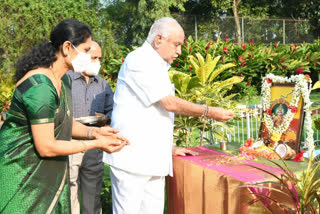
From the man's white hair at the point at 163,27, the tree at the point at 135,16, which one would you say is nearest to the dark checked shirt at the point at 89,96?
the man's white hair at the point at 163,27

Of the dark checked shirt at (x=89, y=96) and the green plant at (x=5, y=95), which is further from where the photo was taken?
A: the green plant at (x=5, y=95)

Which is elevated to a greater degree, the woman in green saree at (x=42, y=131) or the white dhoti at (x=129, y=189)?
the woman in green saree at (x=42, y=131)

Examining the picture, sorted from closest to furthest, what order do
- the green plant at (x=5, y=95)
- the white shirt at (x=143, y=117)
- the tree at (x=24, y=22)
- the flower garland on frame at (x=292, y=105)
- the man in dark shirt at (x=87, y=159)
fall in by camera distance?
the white shirt at (x=143, y=117), the flower garland on frame at (x=292, y=105), the man in dark shirt at (x=87, y=159), the green plant at (x=5, y=95), the tree at (x=24, y=22)

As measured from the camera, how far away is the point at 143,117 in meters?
2.43

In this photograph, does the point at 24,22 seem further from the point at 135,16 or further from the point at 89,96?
the point at 89,96

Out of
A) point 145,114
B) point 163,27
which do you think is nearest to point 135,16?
point 163,27

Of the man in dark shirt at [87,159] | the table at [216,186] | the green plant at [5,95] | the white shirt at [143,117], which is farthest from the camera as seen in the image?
the green plant at [5,95]

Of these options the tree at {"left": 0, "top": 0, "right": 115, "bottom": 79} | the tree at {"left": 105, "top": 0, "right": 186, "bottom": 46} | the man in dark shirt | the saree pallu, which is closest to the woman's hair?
the saree pallu

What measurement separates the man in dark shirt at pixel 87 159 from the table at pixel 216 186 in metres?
0.87

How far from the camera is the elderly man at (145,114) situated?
7.80 feet

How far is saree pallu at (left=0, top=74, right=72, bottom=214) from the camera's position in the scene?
1734 mm

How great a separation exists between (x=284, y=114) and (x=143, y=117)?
112 centimetres

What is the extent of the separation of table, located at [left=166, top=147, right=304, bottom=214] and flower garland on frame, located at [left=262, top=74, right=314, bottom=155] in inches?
15.1

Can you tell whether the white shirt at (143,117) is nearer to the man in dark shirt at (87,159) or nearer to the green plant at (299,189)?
the green plant at (299,189)
